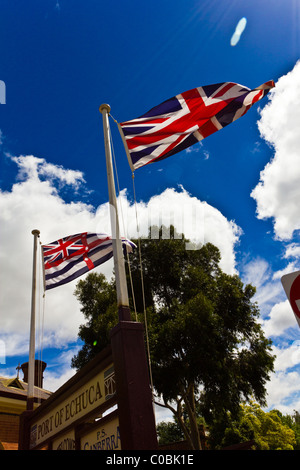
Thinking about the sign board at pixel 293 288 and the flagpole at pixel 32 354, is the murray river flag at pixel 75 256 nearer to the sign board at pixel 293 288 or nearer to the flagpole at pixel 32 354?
the flagpole at pixel 32 354

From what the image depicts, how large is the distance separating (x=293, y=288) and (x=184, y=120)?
439 cm

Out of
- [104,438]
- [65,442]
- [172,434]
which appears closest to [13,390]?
[65,442]

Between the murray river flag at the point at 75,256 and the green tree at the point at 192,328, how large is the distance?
915 centimetres

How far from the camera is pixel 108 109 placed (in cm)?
594

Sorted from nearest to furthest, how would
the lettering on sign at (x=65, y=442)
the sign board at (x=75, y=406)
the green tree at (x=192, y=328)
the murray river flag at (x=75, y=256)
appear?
1. the sign board at (x=75, y=406)
2. the lettering on sign at (x=65, y=442)
3. the murray river flag at (x=75, y=256)
4. the green tree at (x=192, y=328)

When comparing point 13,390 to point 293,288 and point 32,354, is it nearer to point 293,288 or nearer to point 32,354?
point 32,354

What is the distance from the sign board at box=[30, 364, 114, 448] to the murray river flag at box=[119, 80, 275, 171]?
357cm

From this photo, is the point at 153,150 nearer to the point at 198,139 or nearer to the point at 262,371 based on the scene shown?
the point at 198,139

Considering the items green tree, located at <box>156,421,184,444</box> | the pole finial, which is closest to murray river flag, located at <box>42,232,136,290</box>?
the pole finial

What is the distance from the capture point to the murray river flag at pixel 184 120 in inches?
234

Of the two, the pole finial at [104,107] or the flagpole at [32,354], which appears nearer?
the pole finial at [104,107]

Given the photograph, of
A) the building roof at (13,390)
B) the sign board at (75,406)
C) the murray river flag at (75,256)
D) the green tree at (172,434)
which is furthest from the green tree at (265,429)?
the sign board at (75,406)

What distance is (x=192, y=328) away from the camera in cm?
1688
